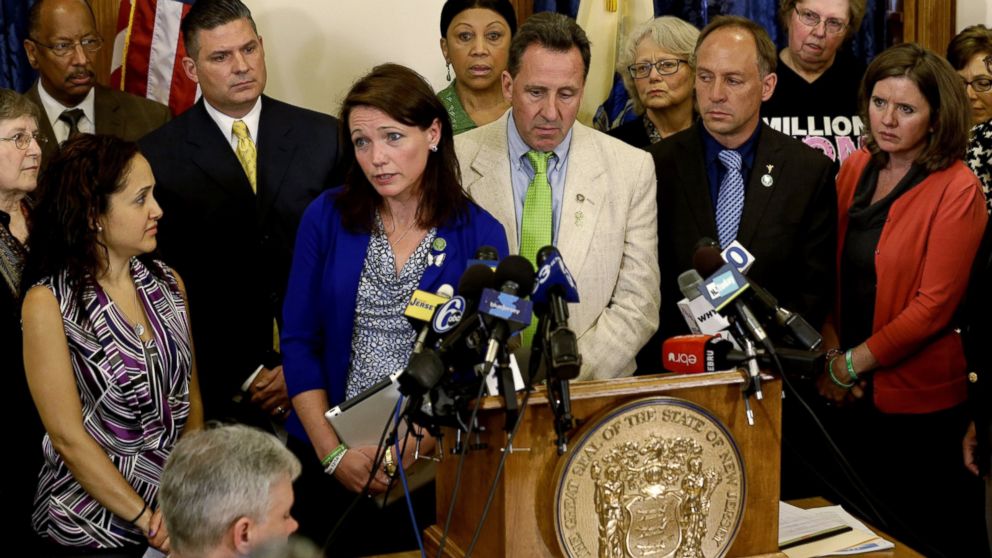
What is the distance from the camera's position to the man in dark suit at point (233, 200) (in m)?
3.49

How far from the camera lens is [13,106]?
3178mm

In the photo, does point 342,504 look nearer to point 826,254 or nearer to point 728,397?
point 728,397

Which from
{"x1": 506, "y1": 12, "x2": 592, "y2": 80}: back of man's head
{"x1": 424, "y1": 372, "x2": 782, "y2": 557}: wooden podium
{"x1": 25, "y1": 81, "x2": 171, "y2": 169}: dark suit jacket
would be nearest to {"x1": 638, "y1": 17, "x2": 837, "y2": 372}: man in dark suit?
{"x1": 506, "y1": 12, "x2": 592, "y2": 80}: back of man's head

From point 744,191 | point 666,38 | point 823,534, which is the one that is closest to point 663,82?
point 666,38

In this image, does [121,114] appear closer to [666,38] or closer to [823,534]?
[666,38]

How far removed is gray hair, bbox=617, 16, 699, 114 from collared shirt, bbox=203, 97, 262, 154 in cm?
132

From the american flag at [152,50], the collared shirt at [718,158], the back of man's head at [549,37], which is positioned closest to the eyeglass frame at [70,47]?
the american flag at [152,50]

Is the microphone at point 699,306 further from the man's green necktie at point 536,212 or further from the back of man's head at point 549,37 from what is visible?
the back of man's head at point 549,37

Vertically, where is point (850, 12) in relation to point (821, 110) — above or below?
above

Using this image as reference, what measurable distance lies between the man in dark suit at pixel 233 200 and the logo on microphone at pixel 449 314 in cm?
160

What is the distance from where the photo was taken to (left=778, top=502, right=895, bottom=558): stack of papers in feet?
7.84

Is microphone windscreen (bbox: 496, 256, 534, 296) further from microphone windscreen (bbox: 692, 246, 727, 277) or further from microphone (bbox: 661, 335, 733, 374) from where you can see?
microphone (bbox: 661, 335, 733, 374)

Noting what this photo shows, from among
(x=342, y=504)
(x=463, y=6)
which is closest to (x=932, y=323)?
(x=342, y=504)

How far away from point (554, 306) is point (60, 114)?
8.50 feet
